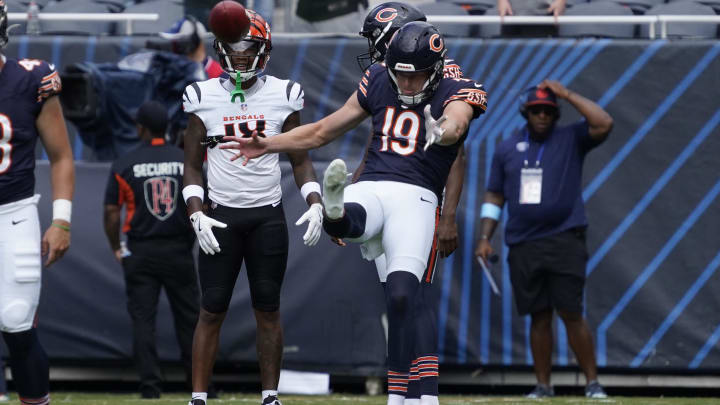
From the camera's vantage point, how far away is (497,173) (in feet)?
24.3

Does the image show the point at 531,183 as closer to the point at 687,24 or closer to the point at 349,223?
the point at 687,24

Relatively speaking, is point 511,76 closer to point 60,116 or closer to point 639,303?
point 639,303

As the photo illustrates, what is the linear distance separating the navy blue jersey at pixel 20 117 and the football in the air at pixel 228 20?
69 cm

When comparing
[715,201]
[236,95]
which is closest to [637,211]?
[715,201]

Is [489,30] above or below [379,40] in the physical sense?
below

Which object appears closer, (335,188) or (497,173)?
(335,188)

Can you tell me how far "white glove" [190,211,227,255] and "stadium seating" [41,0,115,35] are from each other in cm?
400

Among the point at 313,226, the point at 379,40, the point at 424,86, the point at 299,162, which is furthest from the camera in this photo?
the point at 379,40

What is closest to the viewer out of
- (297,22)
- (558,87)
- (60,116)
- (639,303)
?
(60,116)

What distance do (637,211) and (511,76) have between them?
4.02 feet

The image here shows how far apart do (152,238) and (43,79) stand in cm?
256

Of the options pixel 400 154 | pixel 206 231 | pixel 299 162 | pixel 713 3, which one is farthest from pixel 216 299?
pixel 713 3

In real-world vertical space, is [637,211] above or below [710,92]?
below

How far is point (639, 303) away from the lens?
7695mm
